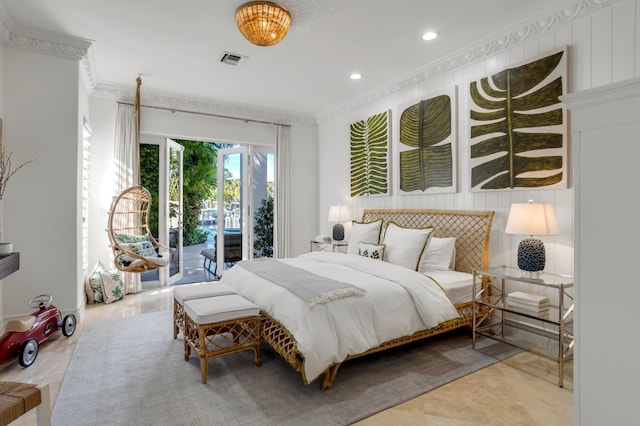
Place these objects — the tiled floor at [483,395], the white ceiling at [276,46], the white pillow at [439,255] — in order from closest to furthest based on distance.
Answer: the tiled floor at [483,395] < the white ceiling at [276,46] < the white pillow at [439,255]

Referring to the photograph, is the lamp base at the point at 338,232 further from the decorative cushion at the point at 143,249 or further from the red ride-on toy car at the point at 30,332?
the red ride-on toy car at the point at 30,332

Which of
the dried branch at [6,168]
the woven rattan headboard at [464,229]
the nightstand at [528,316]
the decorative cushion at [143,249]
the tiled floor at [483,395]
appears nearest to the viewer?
the tiled floor at [483,395]

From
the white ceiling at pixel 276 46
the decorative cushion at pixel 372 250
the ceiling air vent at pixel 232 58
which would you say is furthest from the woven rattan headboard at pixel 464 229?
the ceiling air vent at pixel 232 58

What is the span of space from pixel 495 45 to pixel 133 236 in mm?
4727

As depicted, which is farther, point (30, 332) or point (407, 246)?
point (407, 246)

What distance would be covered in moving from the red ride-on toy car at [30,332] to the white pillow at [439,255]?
339cm

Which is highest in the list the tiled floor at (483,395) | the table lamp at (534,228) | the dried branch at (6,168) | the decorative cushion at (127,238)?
the dried branch at (6,168)

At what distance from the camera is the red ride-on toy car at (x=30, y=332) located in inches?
104

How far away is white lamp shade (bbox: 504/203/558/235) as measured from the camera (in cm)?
272

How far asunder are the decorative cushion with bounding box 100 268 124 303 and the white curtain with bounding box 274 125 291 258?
2.36 meters

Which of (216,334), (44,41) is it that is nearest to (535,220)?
(216,334)

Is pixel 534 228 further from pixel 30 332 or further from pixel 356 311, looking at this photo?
pixel 30 332

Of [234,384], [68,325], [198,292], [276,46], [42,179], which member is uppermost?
[276,46]

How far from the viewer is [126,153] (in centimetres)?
486
